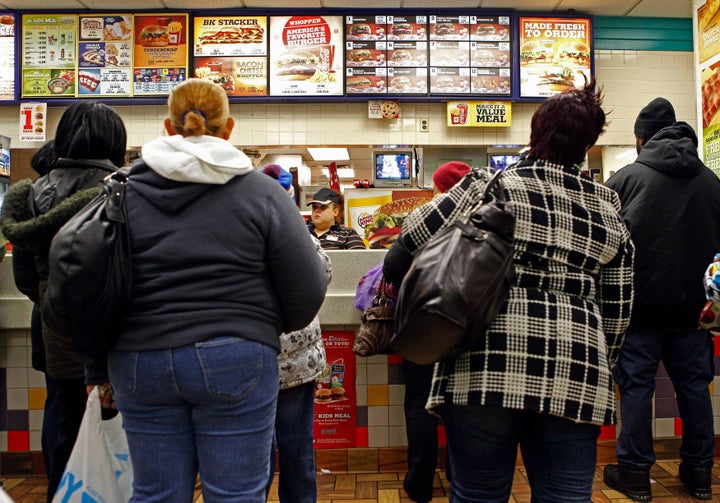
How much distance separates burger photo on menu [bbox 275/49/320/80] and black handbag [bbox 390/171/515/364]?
15.7 ft

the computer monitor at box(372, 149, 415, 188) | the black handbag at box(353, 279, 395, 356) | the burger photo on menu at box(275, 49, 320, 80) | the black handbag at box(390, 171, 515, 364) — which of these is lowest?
the black handbag at box(353, 279, 395, 356)

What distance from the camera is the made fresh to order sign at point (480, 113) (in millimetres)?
5875

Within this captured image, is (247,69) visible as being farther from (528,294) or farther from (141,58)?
(528,294)

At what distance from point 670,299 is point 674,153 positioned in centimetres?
67

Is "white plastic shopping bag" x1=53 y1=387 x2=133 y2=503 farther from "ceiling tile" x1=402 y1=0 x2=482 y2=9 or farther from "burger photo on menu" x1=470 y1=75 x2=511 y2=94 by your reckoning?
"ceiling tile" x1=402 y1=0 x2=482 y2=9

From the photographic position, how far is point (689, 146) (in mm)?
2641

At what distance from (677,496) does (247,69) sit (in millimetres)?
5058

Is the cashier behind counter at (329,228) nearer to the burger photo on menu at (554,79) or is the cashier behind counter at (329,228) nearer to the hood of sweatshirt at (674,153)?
the hood of sweatshirt at (674,153)

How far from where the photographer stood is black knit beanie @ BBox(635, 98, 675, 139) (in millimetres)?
2758

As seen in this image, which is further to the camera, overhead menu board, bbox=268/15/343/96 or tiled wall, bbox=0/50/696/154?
tiled wall, bbox=0/50/696/154

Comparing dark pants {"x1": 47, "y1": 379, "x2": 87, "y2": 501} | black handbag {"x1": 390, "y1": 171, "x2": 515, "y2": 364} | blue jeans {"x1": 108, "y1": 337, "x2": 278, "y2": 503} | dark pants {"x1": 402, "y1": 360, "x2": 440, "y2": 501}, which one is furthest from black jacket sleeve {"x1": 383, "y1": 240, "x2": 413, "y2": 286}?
dark pants {"x1": 47, "y1": 379, "x2": 87, "y2": 501}

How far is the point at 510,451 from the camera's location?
1.43 m

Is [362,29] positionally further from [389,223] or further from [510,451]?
[510,451]

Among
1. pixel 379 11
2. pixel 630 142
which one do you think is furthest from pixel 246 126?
pixel 630 142
